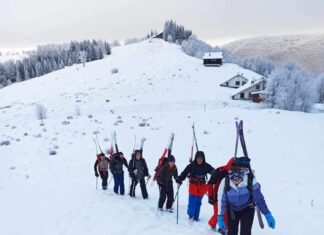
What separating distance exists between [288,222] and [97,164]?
718 cm

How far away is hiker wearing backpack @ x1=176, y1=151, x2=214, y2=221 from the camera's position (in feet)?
26.9

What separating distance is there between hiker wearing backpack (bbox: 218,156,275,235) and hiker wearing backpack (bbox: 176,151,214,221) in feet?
6.65

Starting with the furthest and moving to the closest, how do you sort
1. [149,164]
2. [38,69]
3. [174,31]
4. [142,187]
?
[174,31]
[38,69]
[149,164]
[142,187]

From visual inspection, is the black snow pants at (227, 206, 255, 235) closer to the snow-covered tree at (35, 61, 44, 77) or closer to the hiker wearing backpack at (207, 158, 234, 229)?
the hiker wearing backpack at (207, 158, 234, 229)

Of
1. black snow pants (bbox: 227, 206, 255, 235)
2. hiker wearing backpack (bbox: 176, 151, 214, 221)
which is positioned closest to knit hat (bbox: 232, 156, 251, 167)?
black snow pants (bbox: 227, 206, 255, 235)

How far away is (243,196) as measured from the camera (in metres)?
6.00

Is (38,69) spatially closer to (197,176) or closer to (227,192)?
(197,176)

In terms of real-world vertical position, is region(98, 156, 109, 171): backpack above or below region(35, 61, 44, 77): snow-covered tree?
below

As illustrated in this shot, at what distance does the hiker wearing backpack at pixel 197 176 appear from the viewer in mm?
8203

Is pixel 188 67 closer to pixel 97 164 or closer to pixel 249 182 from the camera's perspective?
pixel 97 164

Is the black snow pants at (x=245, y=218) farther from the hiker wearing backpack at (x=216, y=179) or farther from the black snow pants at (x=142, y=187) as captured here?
the black snow pants at (x=142, y=187)

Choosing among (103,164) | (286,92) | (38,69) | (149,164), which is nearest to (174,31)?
(38,69)

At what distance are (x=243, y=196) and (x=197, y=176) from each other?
234 cm

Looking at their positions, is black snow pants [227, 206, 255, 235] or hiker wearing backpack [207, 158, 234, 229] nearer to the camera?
black snow pants [227, 206, 255, 235]
